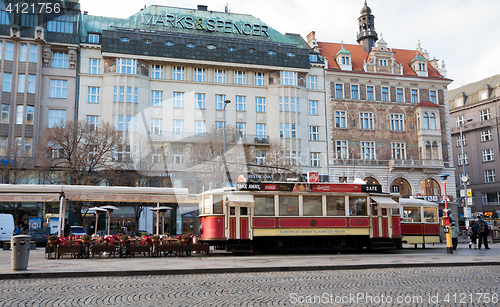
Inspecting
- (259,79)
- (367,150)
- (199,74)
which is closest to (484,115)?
(367,150)

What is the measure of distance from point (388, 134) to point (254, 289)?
151 ft

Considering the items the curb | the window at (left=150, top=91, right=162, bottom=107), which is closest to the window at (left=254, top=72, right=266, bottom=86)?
the window at (left=150, top=91, right=162, bottom=107)

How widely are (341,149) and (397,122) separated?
8139 mm

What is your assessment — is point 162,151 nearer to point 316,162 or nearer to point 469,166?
point 316,162

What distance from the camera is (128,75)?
46188 mm

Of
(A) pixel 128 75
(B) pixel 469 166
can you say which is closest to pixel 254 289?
(A) pixel 128 75

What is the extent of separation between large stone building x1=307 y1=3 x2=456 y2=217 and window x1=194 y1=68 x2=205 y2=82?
1427 cm

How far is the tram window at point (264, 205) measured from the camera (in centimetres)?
2122

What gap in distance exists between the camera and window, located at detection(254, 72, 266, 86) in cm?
5121

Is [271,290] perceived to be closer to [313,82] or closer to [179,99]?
[179,99]

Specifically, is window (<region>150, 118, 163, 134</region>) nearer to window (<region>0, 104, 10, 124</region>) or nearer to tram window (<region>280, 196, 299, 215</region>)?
window (<region>0, 104, 10, 124</region>)

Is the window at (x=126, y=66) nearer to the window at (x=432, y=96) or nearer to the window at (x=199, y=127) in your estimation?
the window at (x=199, y=127)

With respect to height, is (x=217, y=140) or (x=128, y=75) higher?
(x=128, y=75)

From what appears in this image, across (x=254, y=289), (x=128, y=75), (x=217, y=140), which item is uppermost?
(x=128, y=75)
